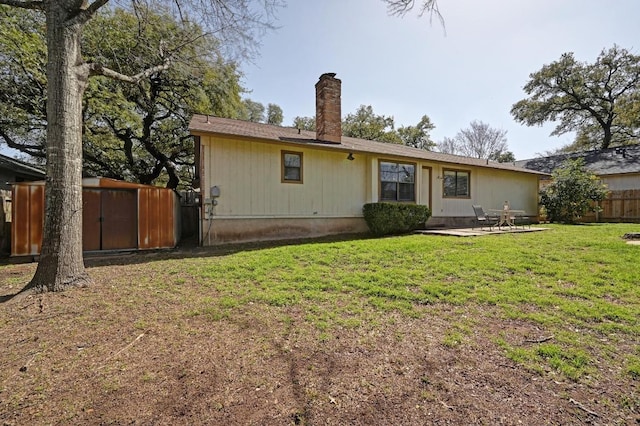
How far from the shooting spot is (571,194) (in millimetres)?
14344

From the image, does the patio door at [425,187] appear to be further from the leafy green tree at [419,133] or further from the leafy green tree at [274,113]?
the leafy green tree at [419,133]

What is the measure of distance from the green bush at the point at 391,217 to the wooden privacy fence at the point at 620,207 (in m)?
13.1

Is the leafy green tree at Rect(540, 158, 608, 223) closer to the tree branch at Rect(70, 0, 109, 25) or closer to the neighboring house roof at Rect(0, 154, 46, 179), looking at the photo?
the tree branch at Rect(70, 0, 109, 25)

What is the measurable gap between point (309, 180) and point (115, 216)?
18.5 ft

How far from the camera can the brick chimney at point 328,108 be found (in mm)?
10617

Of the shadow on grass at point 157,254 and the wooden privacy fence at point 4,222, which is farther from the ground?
the wooden privacy fence at point 4,222

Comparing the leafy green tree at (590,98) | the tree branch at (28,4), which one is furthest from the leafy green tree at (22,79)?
the leafy green tree at (590,98)

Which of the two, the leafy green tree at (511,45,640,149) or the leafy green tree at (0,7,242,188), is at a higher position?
the leafy green tree at (511,45,640,149)

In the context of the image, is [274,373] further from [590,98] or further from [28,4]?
[590,98]

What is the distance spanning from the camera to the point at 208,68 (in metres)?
8.16

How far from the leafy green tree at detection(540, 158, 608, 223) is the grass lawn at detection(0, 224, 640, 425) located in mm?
11484

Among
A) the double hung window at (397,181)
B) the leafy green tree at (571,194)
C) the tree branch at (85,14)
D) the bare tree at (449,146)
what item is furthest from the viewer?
the bare tree at (449,146)

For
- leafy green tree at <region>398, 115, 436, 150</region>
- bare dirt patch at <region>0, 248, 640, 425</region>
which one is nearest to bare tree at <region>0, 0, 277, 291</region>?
bare dirt patch at <region>0, 248, 640, 425</region>

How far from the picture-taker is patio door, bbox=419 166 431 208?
1183cm
